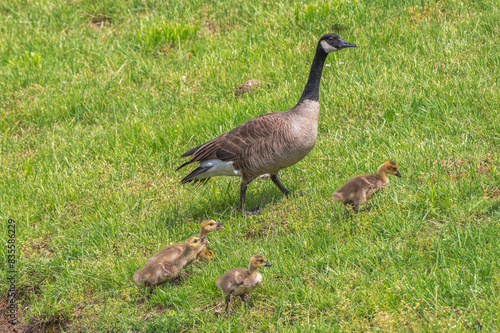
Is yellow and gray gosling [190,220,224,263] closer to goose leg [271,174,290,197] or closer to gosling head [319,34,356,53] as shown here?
goose leg [271,174,290,197]

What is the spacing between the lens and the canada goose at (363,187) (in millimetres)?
6043

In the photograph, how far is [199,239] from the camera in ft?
20.4

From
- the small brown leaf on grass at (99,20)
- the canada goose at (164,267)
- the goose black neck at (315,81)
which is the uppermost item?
the goose black neck at (315,81)

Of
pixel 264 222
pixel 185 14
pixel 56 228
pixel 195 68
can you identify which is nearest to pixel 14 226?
pixel 56 228

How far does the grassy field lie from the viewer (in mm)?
5367

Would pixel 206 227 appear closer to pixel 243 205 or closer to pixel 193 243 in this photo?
pixel 193 243

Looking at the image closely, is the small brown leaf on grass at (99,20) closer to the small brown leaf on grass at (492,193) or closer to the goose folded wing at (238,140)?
the goose folded wing at (238,140)

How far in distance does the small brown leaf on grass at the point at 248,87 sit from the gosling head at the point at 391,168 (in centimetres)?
381

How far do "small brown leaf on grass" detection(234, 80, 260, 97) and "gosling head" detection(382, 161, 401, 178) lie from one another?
381 cm

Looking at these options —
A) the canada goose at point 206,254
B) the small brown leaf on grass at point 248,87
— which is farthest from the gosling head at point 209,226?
the small brown leaf on grass at point 248,87

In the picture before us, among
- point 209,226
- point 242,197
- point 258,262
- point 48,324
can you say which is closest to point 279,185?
point 242,197

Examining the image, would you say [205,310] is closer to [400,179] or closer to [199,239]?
[199,239]

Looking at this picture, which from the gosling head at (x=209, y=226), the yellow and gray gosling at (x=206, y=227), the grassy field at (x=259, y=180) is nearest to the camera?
the grassy field at (x=259, y=180)

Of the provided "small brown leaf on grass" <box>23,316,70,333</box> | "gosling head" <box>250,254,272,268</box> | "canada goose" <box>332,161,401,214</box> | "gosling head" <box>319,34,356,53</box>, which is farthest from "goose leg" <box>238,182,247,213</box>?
"small brown leaf on grass" <box>23,316,70,333</box>
